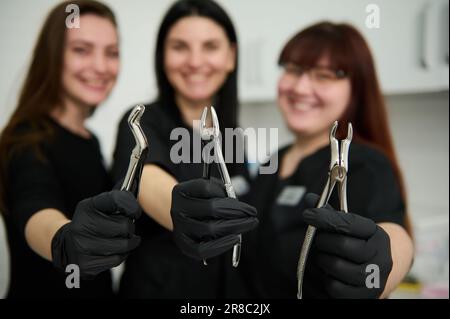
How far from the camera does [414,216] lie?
0.87 meters

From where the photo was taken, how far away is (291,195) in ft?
2.00

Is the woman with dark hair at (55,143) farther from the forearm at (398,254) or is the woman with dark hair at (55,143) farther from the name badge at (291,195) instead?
the forearm at (398,254)

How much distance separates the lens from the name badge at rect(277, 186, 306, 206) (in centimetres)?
60

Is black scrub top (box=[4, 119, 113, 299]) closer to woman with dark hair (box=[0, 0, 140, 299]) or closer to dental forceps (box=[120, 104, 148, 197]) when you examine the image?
woman with dark hair (box=[0, 0, 140, 299])

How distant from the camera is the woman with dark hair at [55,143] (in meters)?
0.48

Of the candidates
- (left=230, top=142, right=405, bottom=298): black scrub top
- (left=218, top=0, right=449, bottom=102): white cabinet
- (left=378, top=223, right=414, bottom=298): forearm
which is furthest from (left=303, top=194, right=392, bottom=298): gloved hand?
(left=218, top=0, right=449, bottom=102): white cabinet

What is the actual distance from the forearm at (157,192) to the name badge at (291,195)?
20cm

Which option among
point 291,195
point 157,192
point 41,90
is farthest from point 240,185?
point 41,90

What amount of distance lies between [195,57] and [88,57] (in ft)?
0.45

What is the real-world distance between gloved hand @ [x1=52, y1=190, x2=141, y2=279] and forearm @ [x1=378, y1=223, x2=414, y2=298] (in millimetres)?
278

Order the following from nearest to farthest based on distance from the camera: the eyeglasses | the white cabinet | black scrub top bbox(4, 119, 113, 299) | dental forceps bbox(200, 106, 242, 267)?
dental forceps bbox(200, 106, 242, 267) < black scrub top bbox(4, 119, 113, 299) < the eyeglasses < the white cabinet

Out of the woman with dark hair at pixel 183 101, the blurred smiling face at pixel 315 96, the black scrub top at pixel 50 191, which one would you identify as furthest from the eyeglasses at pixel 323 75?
A: the black scrub top at pixel 50 191

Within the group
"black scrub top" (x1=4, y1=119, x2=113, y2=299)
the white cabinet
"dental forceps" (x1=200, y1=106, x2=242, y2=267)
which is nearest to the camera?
"dental forceps" (x1=200, y1=106, x2=242, y2=267)
